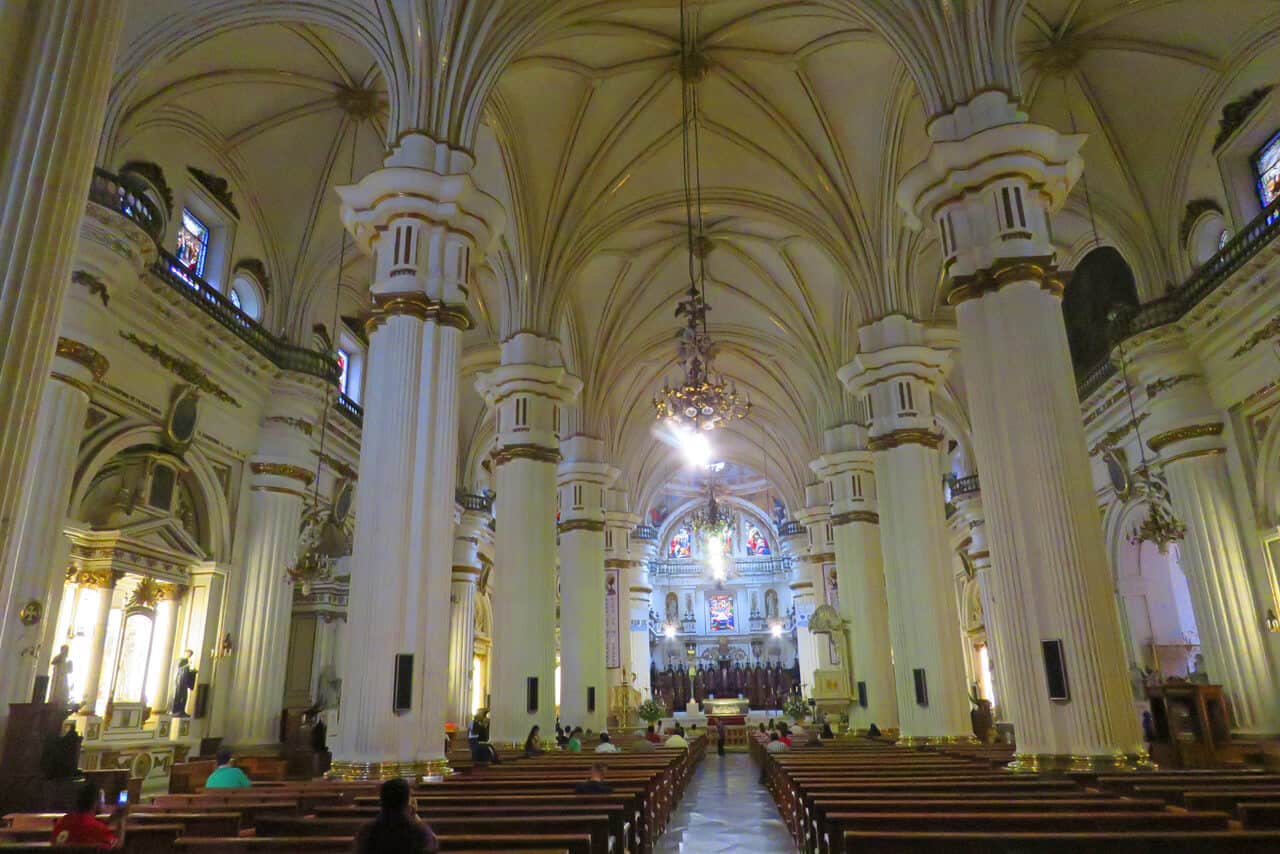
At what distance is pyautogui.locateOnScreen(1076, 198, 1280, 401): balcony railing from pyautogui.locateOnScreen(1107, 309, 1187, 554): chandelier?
323 mm

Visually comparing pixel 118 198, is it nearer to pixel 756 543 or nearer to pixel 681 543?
pixel 681 543

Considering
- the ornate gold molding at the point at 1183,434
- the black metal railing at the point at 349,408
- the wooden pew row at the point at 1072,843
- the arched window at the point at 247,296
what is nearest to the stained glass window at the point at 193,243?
the arched window at the point at 247,296

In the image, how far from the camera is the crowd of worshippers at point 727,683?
41.3 m

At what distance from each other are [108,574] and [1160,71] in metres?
18.6

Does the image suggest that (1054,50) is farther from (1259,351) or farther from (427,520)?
(427,520)

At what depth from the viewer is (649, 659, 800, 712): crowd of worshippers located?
135 ft

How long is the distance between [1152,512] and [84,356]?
15.2 metres

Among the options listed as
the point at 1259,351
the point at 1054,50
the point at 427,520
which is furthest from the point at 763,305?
the point at 427,520

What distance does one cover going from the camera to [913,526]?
1468 centimetres

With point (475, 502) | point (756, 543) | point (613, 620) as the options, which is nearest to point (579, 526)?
point (475, 502)

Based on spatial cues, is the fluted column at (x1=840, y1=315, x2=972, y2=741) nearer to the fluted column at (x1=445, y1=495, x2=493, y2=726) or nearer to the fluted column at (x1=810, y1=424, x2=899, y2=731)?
the fluted column at (x1=810, y1=424, x2=899, y2=731)

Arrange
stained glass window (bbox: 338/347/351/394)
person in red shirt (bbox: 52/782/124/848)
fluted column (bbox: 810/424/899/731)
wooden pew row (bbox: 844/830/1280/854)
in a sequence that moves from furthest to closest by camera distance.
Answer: stained glass window (bbox: 338/347/351/394) < fluted column (bbox: 810/424/899/731) < person in red shirt (bbox: 52/782/124/848) < wooden pew row (bbox: 844/830/1280/854)

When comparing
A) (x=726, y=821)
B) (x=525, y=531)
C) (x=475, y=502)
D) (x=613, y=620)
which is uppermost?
(x=475, y=502)

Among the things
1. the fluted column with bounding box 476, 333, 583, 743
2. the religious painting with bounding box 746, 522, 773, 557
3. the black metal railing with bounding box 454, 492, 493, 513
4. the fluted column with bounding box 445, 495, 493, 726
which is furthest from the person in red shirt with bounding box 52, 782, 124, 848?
the religious painting with bounding box 746, 522, 773, 557
